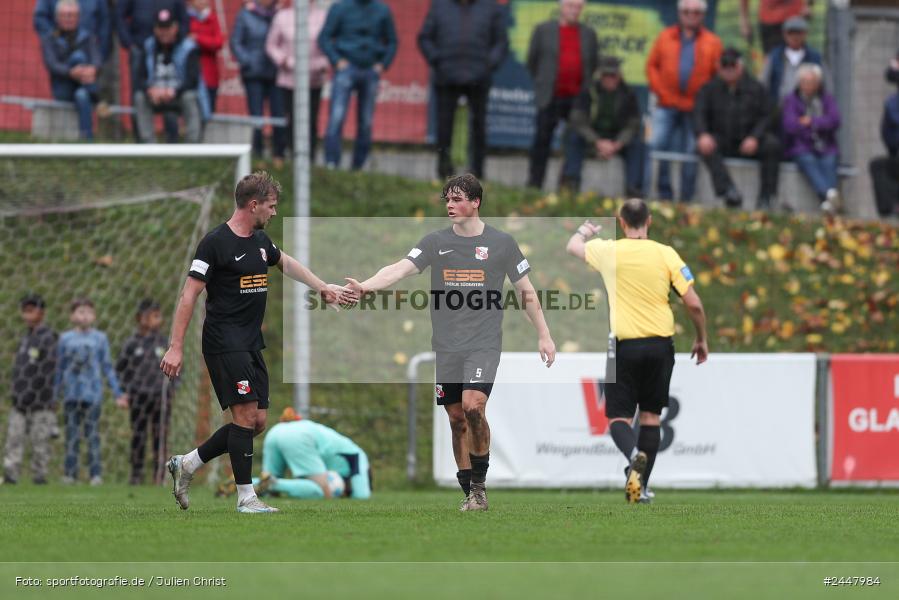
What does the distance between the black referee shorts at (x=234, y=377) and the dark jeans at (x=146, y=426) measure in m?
6.32

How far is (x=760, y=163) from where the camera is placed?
66.8 ft

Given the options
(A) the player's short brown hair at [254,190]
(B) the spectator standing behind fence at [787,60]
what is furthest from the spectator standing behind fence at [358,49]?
(A) the player's short brown hair at [254,190]

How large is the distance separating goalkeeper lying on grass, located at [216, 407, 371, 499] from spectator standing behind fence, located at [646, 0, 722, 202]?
813cm

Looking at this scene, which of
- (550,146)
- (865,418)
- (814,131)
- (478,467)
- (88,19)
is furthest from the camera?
(814,131)

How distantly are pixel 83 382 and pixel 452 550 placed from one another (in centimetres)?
881

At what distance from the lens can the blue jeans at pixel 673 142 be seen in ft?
65.7

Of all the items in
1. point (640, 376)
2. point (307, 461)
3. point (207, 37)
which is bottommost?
point (307, 461)

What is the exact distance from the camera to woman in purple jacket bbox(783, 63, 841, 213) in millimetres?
20000

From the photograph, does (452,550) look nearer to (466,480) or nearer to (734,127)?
(466,480)

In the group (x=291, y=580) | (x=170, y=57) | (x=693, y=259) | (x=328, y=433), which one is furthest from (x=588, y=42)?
(x=291, y=580)

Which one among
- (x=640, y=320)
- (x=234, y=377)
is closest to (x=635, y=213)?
(x=640, y=320)

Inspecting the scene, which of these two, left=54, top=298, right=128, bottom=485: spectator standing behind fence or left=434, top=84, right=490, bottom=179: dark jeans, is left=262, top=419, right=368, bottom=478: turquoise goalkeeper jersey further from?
left=434, top=84, right=490, bottom=179: dark jeans

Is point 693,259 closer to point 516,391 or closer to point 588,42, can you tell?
point 588,42

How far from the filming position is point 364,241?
19.0 m
